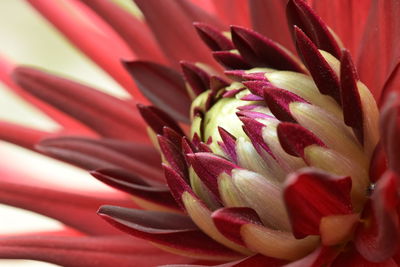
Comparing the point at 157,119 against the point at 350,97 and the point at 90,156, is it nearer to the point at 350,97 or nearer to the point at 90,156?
the point at 90,156

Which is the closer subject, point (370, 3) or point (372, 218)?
point (372, 218)

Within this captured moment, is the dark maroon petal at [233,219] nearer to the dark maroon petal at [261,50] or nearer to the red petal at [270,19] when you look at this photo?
the dark maroon petal at [261,50]

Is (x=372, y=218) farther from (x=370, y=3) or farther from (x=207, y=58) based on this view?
(x=207, y=58)

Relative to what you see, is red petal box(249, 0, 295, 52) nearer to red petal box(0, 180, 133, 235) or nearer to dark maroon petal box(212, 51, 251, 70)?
dark maroon petal box(212, 51, 251, 70)

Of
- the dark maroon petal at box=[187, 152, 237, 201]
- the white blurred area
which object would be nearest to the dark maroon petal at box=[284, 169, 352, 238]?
the dark maroon petal at box=[187, 152, 237, 201]

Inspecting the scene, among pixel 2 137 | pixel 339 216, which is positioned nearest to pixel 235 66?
pixel 339 216

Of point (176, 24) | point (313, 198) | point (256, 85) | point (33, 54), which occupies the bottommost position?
point (313, 198)

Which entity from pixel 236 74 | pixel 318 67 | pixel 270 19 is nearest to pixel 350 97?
pixel 318 67
